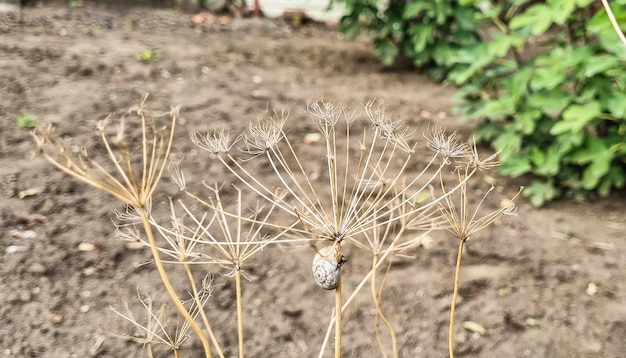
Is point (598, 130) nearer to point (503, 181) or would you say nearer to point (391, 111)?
point (503, 181)

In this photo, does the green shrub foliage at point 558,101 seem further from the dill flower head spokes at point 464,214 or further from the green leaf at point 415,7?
the dill flower head spokes at point 464,214

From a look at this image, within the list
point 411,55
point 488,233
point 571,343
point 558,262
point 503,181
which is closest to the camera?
point 571,343

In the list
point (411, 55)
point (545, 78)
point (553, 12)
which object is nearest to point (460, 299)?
point (545, 78)

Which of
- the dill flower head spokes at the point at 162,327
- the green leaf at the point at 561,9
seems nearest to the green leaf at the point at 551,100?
the green leaf at the point at 561,9

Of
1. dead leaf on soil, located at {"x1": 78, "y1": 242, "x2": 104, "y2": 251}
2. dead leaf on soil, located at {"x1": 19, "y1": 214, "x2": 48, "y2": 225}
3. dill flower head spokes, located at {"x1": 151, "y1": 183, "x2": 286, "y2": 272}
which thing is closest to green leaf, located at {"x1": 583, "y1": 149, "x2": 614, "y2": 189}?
dill flower head spokes, located at {"x1": 151, "y1": 183, "x2": 286, "y2": 272}

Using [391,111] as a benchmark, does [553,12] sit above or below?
above

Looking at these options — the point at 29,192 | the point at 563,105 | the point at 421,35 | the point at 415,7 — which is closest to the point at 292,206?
the point at 29,192

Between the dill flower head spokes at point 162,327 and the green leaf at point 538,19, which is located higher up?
the green leaf at point 538,19

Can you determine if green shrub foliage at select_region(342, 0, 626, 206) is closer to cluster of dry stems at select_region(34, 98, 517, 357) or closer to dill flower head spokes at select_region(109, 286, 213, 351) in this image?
cluster of dry stems at select_region(34, 98, 517, 357)
